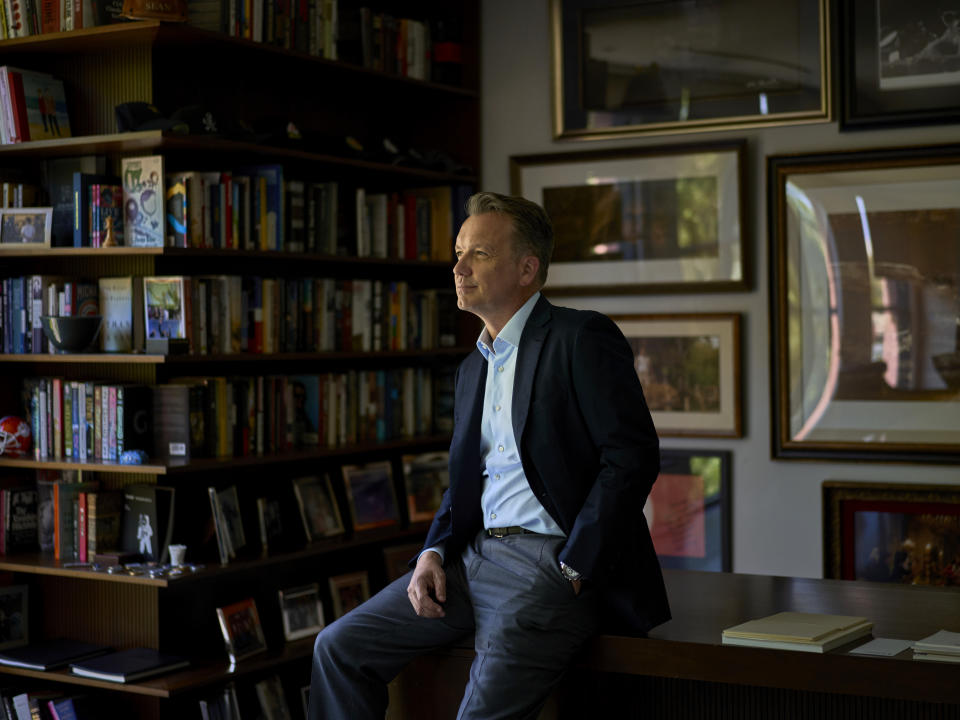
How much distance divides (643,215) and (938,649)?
2.40 m

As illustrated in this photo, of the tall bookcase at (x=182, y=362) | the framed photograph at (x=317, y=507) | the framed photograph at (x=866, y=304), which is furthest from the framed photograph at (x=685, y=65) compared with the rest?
the framed photograph at (x=317, y=507)

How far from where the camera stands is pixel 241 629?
11.5 feet

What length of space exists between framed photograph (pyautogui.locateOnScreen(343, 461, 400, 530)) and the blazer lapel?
5.37ft

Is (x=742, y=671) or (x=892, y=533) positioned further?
(x=892, y=533)

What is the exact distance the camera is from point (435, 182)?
4.41 meters

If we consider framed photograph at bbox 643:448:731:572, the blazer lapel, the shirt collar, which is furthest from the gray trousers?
framed photograph at bbox 643:448:731:572

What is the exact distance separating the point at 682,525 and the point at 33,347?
90.2 inches

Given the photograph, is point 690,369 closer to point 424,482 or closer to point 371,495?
point 424,482

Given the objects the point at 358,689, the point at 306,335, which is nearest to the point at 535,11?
the point at 306,335

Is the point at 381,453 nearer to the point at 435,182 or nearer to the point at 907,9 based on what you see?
the point at 435,182

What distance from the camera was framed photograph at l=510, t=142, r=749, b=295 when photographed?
13.5ft

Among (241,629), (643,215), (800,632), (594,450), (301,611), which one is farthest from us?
(643,215)

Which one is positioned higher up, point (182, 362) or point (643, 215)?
point (643, 215)

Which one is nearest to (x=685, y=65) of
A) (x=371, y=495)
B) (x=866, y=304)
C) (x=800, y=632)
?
(x=866, y=304)
